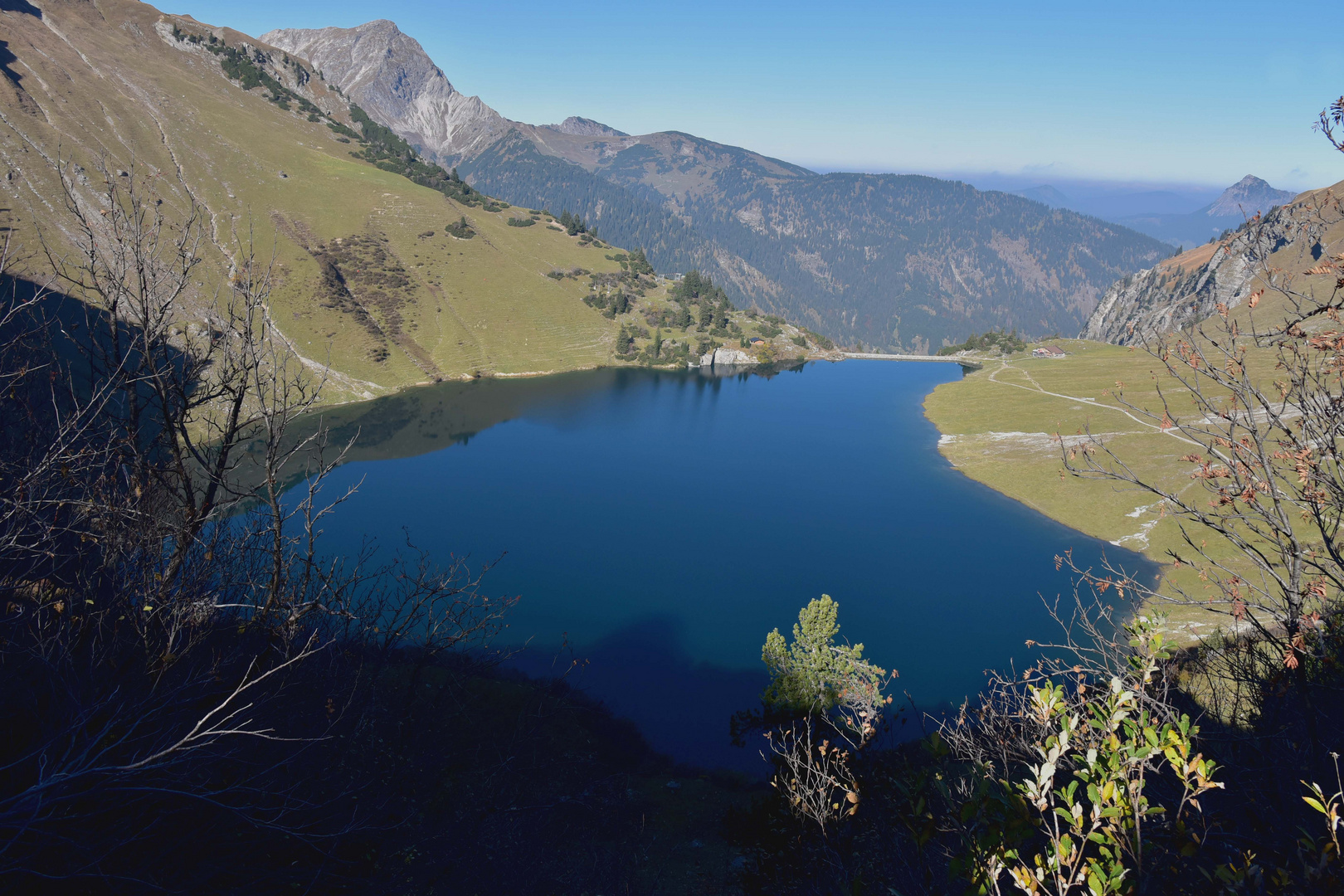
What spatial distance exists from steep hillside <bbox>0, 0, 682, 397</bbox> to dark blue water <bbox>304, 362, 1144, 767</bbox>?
3008 centimetres

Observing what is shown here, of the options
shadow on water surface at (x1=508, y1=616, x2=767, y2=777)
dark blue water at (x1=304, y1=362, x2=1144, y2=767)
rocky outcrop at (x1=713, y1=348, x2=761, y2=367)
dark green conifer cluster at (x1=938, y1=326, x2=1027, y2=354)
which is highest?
dark green conifer cluster at (x1=938, y1=326, x2=1027, y2=354)

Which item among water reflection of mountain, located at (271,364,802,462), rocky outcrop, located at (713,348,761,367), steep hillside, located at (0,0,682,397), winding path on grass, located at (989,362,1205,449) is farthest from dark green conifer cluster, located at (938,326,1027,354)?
steep hillside, located at (0,0,682,397)

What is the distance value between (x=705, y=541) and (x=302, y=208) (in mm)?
126352

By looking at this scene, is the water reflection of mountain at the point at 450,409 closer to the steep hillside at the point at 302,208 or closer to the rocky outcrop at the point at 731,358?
the steep hillside at the point at 302,208

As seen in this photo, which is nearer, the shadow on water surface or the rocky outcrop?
the shadow on water surface

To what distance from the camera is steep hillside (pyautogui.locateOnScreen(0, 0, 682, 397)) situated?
99.8m

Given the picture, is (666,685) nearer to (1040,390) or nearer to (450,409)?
(450,409)

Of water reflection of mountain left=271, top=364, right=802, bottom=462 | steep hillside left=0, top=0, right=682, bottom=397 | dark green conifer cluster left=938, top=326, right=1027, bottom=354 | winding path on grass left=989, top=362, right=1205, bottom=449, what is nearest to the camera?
water reflection of mountain left=271, top=364, right=802, bottom=462

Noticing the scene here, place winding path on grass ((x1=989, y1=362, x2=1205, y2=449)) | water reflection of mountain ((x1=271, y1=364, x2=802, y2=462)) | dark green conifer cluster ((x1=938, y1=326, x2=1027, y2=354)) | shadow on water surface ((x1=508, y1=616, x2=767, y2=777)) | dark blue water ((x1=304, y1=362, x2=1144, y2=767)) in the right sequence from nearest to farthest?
shadow on water surface ((x1=508, y1=616, x2=767, y2=777)) < dark blue water ((x1=304, y1=362, x2=1144, y2=767)) < water reflection of mountain ((x1=271, y1=364, x2=802, y2=462)) < winding path on grass ((x1=989, y1=362, x2=1205, y2=449)) < dark green conifer cluster ((x1=938, y1=326, x2=1027, y2=354))

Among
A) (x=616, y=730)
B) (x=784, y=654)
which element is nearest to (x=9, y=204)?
(x=616, y=730)

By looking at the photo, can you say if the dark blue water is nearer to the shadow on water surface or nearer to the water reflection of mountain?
the shadow on water surface

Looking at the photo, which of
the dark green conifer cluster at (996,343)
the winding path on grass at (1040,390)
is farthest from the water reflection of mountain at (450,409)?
the dark green conifer cluster at (996,343)

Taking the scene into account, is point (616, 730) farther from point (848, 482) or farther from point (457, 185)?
point (457, 185)

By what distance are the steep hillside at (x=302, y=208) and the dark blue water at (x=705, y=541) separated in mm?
30081
